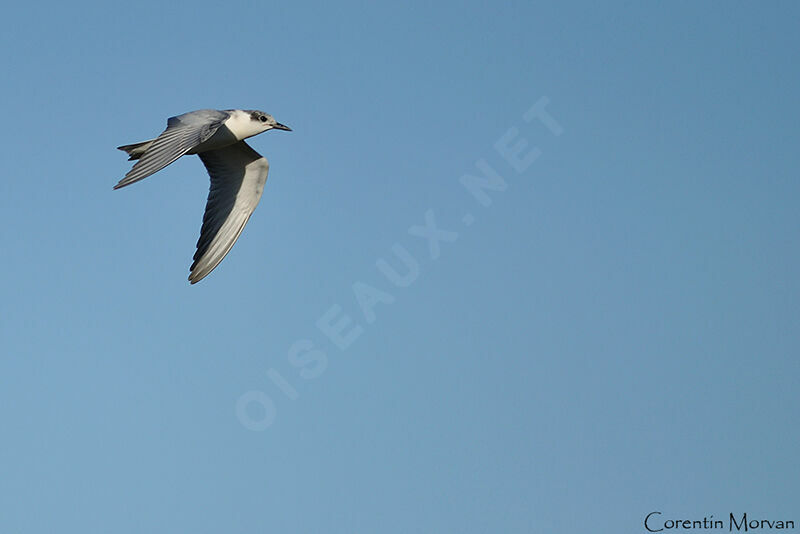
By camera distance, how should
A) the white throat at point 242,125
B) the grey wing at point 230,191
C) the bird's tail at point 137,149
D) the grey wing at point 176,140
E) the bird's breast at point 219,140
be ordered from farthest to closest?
1. the grey wing at point 230,191
2. the white throat at point 242,125
3. the bird's breast at point 219,140
4. the bird's tail at point 137,149
5. the grey wing at point 176,140

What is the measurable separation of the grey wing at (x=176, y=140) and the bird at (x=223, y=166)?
0.04 ft

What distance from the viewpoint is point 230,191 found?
53.7 ft

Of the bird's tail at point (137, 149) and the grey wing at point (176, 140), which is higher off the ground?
the bird's tail at point (137, 149)

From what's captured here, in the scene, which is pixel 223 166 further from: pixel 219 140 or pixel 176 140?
pixel 176 140

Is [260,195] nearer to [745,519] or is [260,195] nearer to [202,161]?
[202,161]

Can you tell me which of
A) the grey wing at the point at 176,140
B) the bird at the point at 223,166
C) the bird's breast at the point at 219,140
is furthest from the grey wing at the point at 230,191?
the grey wing at the point at 176,140

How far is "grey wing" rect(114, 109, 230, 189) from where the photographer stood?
11547 millimetres

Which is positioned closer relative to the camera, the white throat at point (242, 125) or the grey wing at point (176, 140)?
the grey wing at point (176, 140)

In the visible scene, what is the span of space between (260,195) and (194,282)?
209cm

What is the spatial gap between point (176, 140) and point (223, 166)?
3.76 meters

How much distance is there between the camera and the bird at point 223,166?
531 inches

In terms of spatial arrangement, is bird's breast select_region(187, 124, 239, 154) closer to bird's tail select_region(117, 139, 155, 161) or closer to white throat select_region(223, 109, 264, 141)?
white throat select_region(223, 109, 264, 141)

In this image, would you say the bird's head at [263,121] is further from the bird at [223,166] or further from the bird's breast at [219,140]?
the bird's breast at [219,140]

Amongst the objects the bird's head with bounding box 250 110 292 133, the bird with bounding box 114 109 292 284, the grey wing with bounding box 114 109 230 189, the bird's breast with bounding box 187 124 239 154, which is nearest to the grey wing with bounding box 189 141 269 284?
the bird with bounding box 114 109 292 284
